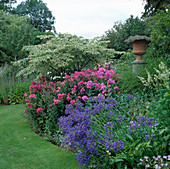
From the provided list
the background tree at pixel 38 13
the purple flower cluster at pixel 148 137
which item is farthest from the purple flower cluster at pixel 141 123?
the background tree at pixel 38 13

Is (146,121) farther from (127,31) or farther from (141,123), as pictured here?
(127,31)

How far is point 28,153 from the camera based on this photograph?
3.52 meters

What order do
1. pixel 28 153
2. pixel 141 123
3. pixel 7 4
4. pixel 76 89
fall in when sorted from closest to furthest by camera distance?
pixel 141 123 < pixel 28 153 < pixel 76 89 < pixel 7 4

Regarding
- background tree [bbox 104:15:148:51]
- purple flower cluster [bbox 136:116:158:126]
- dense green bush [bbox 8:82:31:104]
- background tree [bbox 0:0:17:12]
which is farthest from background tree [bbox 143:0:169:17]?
background tree [bbox 0:0:17:12]

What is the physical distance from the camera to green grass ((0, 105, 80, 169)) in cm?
308

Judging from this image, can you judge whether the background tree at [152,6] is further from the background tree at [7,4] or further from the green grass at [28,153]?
the background tree at [7,4]

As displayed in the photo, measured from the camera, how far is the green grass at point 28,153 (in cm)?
308

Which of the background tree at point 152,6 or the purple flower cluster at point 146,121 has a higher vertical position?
the background tree at point 152,6

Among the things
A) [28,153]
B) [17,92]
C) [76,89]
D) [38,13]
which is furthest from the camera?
[38,13]

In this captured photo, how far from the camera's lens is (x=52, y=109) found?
4.36 m

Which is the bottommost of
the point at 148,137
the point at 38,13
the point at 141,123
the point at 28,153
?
the point at 28,153

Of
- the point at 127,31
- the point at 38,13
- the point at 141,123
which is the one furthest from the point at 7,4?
the point at 141,123

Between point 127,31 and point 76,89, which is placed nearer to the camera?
point 76,89

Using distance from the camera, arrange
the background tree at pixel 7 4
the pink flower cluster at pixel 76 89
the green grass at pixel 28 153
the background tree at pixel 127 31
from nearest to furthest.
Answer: the green grass at pixel 28 153 < the pink flower cluster at pixel 76 89 < the background tree at pixel 127 31 < the background tree at pixel 7 4
